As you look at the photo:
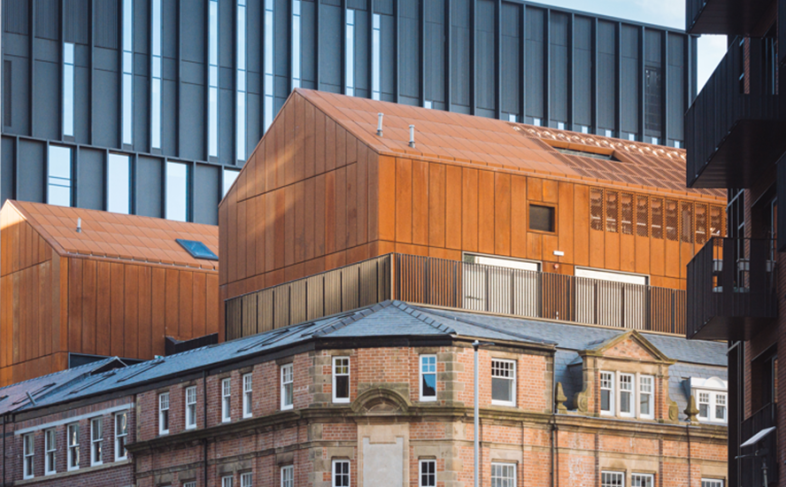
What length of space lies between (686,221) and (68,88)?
188ft

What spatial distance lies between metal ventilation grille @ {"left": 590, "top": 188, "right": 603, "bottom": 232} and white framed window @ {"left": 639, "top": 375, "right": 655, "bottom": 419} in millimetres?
10776

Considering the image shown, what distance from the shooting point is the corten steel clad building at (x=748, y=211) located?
115ft

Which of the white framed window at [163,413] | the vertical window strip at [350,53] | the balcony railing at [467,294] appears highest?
the vertical window strip at [350,53]

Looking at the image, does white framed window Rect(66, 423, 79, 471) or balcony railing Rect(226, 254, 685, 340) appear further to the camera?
white framed window Rect(66, 423, 79, 471)

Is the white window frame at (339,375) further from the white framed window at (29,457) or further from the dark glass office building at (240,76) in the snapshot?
the dark glass office building at (240,76)

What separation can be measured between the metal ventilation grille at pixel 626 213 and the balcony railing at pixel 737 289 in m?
41.6

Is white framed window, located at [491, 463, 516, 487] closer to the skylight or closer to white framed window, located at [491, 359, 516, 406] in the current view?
white framed window, located at [491, 359, 516, 406]

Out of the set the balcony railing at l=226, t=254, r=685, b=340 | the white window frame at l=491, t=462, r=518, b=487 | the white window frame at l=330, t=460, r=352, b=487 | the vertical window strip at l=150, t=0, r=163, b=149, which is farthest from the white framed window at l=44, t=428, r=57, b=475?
the vertical window strip at l=150, t=0, r=163, b=149

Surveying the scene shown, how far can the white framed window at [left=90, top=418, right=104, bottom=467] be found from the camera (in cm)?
8036

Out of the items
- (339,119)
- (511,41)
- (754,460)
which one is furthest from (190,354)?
(511,41)

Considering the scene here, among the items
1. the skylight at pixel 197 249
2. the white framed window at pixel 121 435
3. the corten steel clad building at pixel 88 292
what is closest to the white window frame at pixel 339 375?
the white framed window at pixel 121 435

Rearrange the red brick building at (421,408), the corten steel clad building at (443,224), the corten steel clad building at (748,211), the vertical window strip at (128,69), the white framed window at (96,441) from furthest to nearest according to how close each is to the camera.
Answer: the vertical window strip at (128,69) → the white framed window at (96,441) → the corten steel clad building at (443,224) → the red brick building at (421,408) → the corten steel clad building at (748,211)

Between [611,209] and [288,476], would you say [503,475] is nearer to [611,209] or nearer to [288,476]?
[288,476]

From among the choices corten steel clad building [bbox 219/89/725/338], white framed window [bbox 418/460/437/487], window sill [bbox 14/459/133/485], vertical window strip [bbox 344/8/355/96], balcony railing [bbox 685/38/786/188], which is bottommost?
white framed window [bbox 418/460/437/487]
